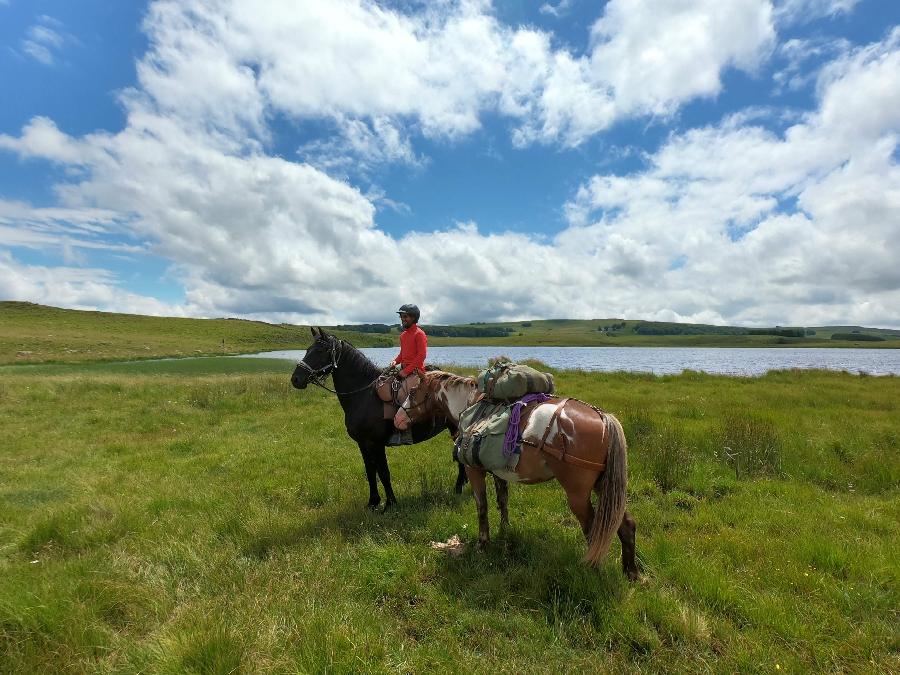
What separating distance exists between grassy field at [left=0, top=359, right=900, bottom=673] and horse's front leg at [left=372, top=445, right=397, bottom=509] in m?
0.35

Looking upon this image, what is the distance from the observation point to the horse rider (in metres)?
6.49

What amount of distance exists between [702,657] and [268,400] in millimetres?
16476

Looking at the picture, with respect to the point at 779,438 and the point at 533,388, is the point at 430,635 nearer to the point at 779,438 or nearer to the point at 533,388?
the point at 533,388

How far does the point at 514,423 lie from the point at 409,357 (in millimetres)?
2735

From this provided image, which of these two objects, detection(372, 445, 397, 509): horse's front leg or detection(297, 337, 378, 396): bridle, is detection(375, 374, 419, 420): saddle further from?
detection(372, 445, 397, 509): horse's front leg

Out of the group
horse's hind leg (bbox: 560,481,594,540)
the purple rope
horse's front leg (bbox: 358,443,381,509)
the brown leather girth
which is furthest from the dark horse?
horse's hind leg (bbox: 560,481,594,540)

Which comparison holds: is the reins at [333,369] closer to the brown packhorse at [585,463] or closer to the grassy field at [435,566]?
the grassy field at [435,566]

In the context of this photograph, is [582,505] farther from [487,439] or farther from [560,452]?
[487,439]

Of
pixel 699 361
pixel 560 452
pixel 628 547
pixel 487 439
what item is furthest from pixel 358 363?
pixel 699 361

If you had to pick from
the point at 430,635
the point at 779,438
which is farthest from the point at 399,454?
the point at 779,438

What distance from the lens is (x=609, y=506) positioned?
13.1ft

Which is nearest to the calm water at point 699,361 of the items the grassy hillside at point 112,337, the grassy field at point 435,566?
the grassy hillside at point 112,337

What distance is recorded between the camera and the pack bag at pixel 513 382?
4.74m

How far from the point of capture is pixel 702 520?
17.8 feet
